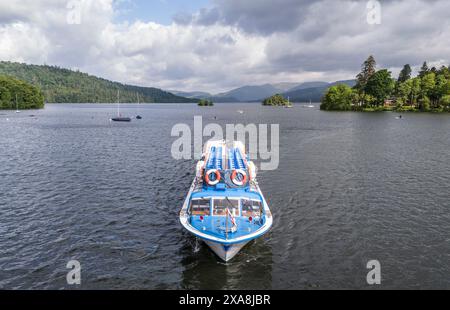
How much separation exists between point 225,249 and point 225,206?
372 cm

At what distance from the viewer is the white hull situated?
2200cm

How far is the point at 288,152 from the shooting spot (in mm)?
65688

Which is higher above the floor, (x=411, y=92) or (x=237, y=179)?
(x=411, y=92)

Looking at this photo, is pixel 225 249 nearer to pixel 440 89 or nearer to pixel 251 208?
pixel 251 208

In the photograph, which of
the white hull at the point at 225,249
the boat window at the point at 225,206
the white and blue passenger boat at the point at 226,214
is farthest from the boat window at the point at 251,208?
the white hull at the point at 225,249

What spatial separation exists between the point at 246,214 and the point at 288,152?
4304 cm

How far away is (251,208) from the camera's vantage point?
25000 mm

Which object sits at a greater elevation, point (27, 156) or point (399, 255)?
point (27, 156)

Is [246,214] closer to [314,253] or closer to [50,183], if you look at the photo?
[314,253]

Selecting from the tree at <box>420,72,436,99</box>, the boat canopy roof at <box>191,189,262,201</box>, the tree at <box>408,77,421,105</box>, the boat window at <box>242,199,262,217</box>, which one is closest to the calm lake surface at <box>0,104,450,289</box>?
the boat window at <box>242,199,262,217</box>

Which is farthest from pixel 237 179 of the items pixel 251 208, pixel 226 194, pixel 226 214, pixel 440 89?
pixel 440 89

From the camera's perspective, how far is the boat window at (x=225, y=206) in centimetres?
2430

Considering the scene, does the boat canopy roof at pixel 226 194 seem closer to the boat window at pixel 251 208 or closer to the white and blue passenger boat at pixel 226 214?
the white and blue passenger boat at pixel 226 214
